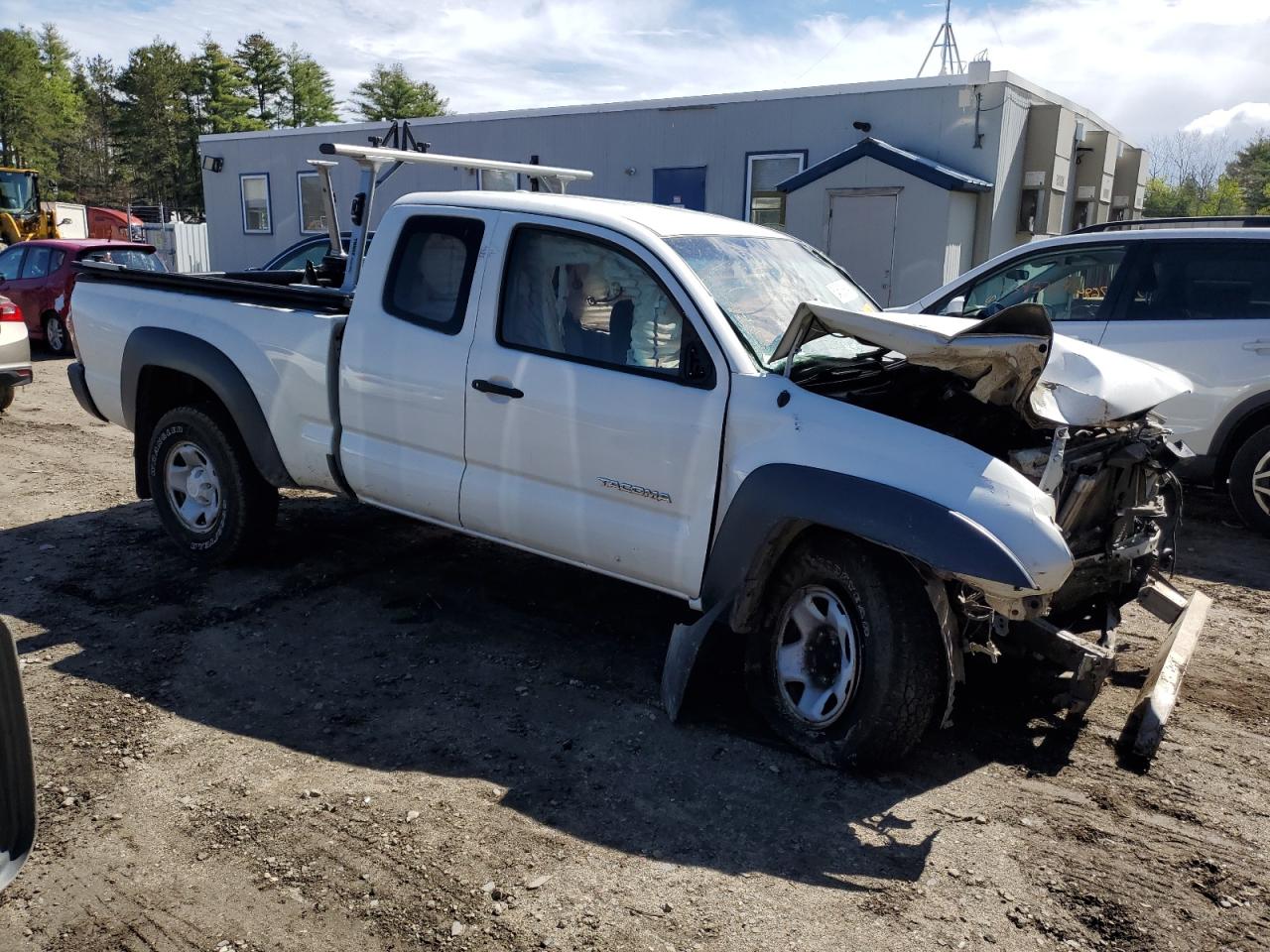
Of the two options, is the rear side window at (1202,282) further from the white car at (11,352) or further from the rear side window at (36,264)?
the rear side window at (36,264)

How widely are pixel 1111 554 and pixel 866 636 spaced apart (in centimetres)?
112

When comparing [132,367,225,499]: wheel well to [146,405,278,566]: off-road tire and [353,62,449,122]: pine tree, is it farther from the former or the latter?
[353,62,449,122]: pine tree

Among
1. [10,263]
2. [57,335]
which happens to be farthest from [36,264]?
[57,335]

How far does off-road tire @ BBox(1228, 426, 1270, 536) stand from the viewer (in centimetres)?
673

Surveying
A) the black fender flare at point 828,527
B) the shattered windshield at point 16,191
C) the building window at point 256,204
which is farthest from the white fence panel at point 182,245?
the black fender flare at point 828,527

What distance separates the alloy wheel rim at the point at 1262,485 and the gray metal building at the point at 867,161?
24.5 ft

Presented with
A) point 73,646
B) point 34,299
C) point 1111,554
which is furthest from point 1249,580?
point 34,299

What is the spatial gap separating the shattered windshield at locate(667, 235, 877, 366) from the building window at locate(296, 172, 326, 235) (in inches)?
737

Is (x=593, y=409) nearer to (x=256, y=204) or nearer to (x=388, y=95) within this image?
(x=256, y=204)

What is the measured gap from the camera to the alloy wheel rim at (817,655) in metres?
3.75

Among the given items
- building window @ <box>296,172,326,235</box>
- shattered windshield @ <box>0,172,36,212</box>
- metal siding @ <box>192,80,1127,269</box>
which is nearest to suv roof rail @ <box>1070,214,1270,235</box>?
metal siding @ <box>192,80,1127,269</box>

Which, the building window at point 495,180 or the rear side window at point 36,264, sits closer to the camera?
the building window at point 495,180

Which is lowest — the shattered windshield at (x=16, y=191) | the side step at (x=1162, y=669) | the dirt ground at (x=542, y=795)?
the dirt ground at (x=542, y=795)

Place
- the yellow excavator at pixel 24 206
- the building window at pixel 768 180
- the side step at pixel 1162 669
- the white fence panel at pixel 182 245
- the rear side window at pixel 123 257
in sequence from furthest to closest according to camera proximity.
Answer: the yellow excavator at pixel 24 206 → the white fence panel at pixel 182 245 → the building window at pixel 768 180 → the rear side window at pixel 123 257 → the side step at pixel 1162 669
